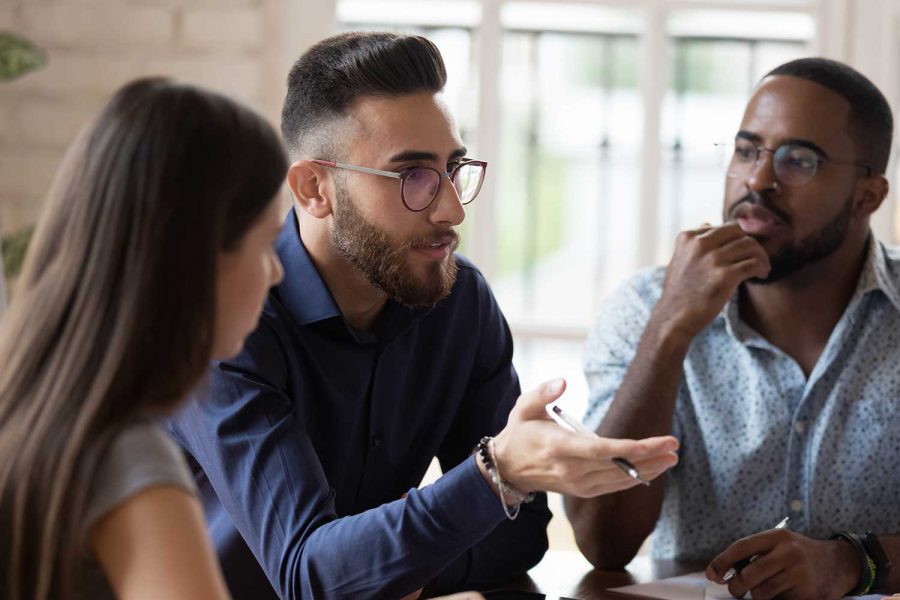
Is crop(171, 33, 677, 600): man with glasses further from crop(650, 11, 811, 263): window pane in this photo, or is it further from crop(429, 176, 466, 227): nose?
crop(650, 11, 811, 263): window pane

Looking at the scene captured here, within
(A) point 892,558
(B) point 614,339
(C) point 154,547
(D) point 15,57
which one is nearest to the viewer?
(C) point 154,547

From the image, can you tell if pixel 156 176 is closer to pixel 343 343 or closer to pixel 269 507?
pixel 269 507

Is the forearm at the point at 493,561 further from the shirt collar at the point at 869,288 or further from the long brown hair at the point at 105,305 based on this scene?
the long brown hair at the point at 105,305

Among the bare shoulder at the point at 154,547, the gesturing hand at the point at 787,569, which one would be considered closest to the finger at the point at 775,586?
the gesturing hand at the point at 787,569

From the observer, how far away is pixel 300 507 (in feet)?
4.12

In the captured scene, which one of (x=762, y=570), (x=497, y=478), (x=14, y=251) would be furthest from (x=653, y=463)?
(x=14, y=251)

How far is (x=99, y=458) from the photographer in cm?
79

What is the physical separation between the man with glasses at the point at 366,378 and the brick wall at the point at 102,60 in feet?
4.53

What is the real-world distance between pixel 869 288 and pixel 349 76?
87cm

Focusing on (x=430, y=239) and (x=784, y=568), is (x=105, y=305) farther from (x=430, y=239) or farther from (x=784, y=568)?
(x=784, y=568)

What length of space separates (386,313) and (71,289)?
77 centimetres

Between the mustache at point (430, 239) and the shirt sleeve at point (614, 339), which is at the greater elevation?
the mustache at point (430, 239)

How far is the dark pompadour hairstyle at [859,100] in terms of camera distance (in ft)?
5.95

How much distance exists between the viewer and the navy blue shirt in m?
1.22
